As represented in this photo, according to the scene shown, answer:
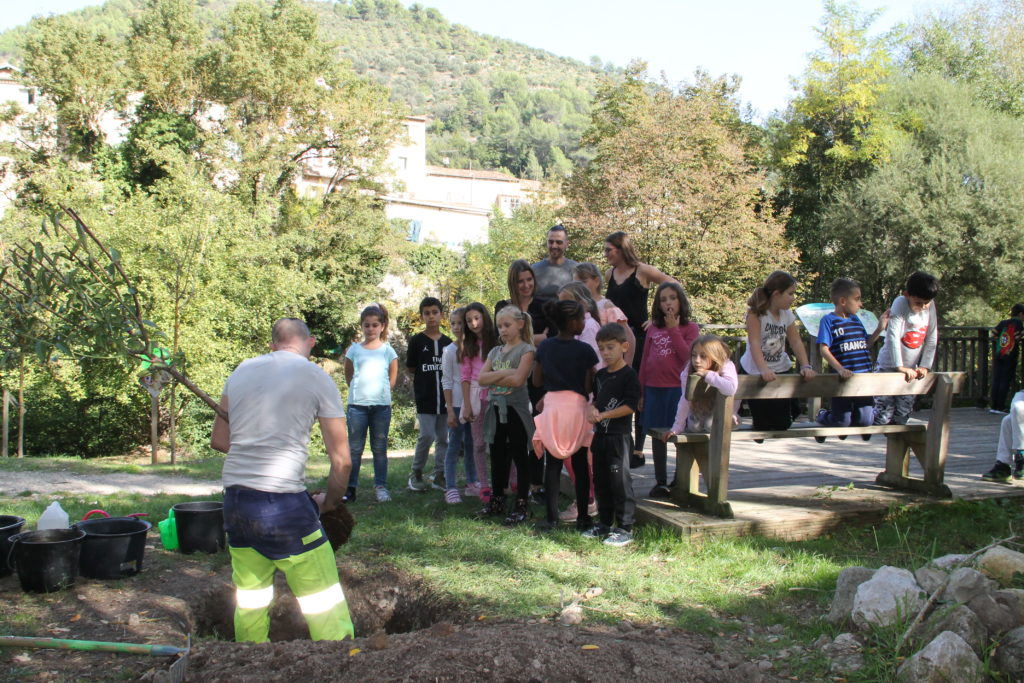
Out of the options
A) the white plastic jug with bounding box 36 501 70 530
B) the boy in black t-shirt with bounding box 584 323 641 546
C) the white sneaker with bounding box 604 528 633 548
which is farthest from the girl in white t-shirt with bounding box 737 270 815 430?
the white plastic jug with bounding box 36 501 70 530

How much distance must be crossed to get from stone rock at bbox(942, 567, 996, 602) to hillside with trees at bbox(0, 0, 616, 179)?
257 ft

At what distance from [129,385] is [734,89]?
29129 millimetres

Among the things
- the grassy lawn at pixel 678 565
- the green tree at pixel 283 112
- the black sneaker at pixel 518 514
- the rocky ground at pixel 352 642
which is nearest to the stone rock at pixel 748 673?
the rocky ground at pixel 352 642

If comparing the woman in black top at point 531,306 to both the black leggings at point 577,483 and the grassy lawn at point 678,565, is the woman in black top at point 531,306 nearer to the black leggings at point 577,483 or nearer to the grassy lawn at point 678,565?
the black leggings at point 577,483

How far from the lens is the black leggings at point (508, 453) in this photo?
20.3ft

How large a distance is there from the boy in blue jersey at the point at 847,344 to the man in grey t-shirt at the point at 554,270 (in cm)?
219

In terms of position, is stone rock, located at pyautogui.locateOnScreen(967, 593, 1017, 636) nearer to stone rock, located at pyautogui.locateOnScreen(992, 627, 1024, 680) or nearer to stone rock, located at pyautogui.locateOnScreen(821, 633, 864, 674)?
stone rock, located at pyautogui.locateOnScreen(992, 627, 1024, 680)

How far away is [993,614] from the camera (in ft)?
12.0

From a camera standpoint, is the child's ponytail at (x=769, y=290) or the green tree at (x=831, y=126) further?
the green tree at (x=831, y=126)

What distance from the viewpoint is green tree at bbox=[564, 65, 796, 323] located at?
23.9 metres

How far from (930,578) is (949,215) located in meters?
23.0

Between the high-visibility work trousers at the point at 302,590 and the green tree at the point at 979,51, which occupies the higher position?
the green tree at the point at 979,51

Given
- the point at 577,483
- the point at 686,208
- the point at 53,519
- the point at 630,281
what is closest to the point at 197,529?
the point at 53,519

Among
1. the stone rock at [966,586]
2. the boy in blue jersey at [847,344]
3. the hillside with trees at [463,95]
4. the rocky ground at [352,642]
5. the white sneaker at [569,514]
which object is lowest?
the rocky ground at [352,642]
